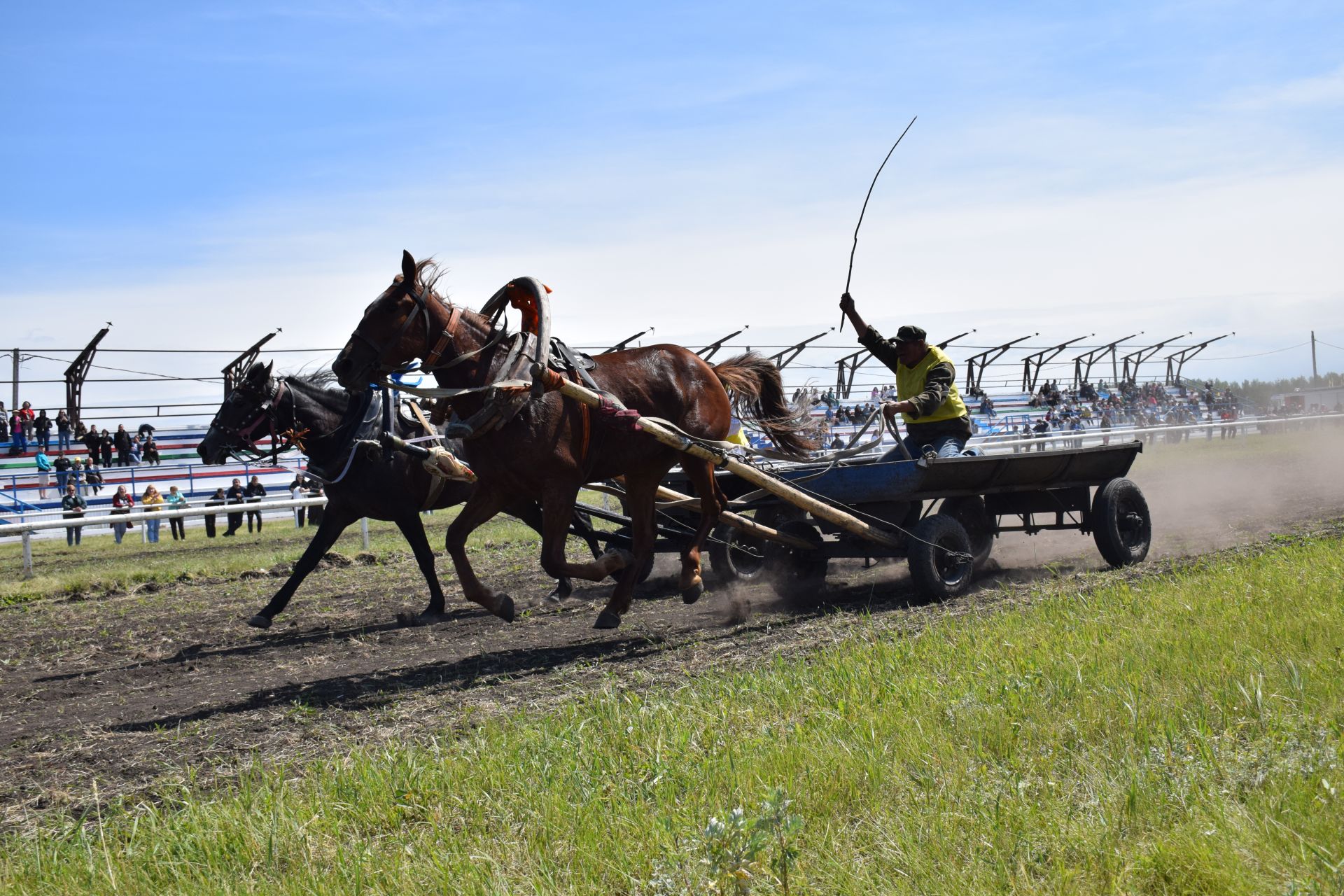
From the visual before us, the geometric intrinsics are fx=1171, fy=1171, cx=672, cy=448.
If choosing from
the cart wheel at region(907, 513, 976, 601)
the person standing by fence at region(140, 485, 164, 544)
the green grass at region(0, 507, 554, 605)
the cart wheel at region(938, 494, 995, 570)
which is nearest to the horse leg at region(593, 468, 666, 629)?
the cart wheel at region(907, 513, 976, 601)

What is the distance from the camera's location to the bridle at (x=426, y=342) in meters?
6.55

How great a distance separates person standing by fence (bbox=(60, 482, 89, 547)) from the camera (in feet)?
66.0

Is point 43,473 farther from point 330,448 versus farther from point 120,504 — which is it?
point 330,448

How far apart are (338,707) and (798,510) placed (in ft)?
14.1

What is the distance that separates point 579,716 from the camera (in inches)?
194

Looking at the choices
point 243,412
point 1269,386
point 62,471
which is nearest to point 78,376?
point 62,471

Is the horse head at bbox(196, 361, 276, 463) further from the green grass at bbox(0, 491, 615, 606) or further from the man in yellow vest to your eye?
the man in yellow vest

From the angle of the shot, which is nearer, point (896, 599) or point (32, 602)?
point (896, 599)

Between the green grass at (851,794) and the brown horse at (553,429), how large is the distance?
1.91 m

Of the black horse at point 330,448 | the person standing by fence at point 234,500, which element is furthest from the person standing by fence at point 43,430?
the black horse at point 330,448

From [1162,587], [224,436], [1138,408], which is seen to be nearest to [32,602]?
[224,436]

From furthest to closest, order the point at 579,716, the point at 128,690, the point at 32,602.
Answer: the point at 32,602 → the point at 128,690 → the point at 579,716

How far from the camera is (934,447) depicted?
859cm

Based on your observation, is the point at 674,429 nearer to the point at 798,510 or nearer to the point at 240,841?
the point at 798,510
